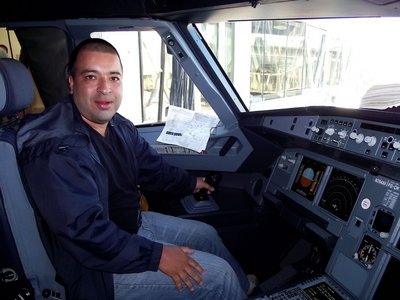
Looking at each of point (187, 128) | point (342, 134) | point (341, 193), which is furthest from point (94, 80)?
point (341, 193)

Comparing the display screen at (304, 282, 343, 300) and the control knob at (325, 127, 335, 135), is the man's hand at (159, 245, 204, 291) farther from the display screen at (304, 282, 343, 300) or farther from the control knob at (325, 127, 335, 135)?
the control knob at (325, 127, 335, 135)

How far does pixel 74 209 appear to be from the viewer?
118 centimetres

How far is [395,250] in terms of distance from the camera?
145 centimetres

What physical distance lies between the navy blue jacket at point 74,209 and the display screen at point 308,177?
1043mm

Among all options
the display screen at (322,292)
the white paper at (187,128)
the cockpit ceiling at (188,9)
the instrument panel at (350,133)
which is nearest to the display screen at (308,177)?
the instrument panel at (350,133)

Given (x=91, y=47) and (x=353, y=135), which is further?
(x=353, y=135)

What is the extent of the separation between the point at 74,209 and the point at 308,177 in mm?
1378

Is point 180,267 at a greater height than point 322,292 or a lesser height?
greater

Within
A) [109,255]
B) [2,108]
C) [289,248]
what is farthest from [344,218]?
[2,108]

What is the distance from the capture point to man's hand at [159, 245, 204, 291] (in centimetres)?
135

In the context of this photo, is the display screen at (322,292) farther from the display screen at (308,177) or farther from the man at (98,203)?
the display screen at (308,177)

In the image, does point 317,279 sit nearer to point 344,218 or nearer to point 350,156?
point 344,218

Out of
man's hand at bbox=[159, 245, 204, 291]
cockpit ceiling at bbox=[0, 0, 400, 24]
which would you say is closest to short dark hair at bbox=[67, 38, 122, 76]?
cockpit ceiling at bbox=[0, 0, 400, 24]

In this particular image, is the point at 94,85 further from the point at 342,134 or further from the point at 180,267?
the point at 342,134
